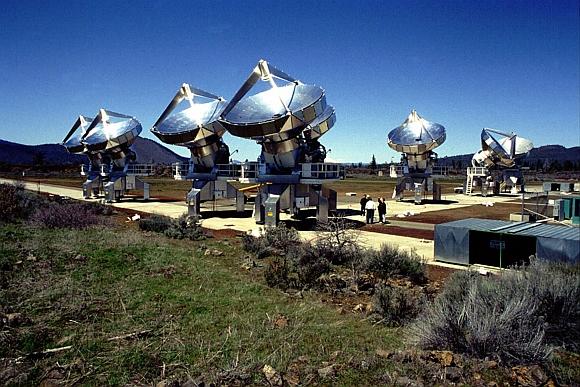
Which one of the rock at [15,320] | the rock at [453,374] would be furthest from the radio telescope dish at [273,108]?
the rock at [453,374]

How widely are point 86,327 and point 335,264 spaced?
909cm

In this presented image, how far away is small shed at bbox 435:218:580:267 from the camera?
13.0 m

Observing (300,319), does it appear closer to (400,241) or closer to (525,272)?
(525,272)

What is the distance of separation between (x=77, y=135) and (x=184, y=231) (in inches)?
1311

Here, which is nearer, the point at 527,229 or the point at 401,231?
the point at 527,229

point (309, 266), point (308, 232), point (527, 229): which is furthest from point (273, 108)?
point (527, 229)

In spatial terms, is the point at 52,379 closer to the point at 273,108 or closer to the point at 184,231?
the point at 184,231

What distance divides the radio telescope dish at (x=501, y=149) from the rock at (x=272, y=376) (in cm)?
5864

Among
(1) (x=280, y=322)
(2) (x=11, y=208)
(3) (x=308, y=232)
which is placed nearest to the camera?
(1) (x=280, y=322)

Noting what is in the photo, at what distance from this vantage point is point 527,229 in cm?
1475

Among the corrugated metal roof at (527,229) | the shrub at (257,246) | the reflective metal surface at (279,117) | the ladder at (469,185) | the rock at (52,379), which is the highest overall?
the reflective metal surface at (279,117)

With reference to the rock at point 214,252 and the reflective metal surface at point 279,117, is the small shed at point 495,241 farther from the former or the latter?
the reflective metal surface at point 279,117

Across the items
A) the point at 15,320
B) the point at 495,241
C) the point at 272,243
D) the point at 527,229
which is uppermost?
the point at 527,229

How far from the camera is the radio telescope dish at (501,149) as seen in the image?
194 ft
